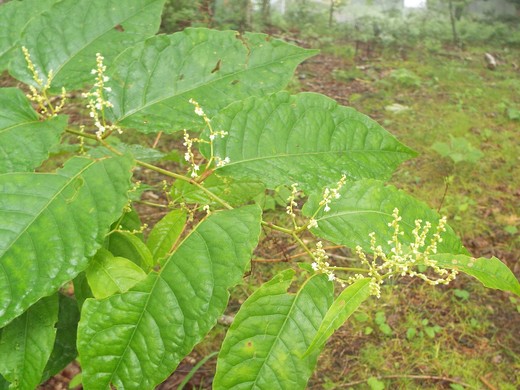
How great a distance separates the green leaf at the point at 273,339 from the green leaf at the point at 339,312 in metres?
0.08

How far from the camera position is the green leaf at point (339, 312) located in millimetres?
831

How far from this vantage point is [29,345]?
1118mm

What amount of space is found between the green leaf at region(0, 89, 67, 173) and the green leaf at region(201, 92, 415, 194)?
1.12ft

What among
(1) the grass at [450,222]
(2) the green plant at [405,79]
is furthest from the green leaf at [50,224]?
(2) the green plant at [405,79]

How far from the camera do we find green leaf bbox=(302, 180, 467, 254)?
1049mm

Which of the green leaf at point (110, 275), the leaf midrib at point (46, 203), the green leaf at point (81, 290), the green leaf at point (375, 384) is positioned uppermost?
the leaf midrib at point (46, 203)

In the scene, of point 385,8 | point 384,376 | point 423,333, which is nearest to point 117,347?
point 384,376

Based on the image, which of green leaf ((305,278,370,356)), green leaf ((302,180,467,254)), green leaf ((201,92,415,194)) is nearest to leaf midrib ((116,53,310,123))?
green leaf ((201,92,415,194))

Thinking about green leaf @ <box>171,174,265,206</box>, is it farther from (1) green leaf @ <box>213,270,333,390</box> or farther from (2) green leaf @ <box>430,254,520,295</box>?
(2) green leaf @ <box>430,254,520,295</box>

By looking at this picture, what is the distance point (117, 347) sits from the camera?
0.87m

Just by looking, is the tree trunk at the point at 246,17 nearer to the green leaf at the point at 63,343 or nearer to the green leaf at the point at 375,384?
the green leaf at the point at 375,384

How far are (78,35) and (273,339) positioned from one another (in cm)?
95

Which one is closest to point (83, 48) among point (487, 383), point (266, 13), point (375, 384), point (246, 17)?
point (375, 384)

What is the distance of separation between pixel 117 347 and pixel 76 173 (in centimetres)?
36
